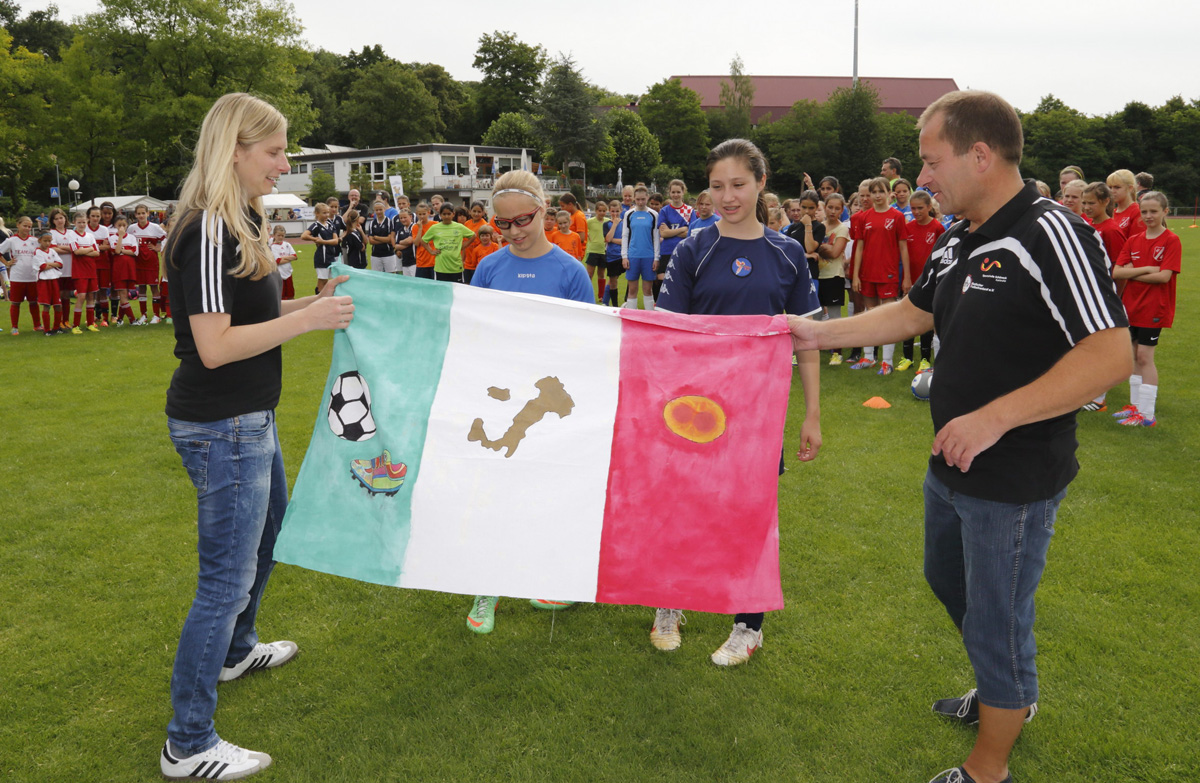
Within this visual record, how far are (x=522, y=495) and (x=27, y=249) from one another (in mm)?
15320

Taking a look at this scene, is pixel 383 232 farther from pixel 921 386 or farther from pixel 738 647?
pixel 738 647

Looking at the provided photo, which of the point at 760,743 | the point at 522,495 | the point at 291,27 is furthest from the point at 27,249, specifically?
the point at 291,27

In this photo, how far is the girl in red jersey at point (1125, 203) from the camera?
28.7ft

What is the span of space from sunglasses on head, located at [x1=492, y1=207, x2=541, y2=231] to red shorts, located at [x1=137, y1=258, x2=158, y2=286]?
15.0 metres

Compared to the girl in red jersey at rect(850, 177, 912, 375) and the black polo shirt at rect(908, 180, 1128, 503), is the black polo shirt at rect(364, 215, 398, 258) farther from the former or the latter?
the black polo shirt at rect(908, 180, 1128, 503)

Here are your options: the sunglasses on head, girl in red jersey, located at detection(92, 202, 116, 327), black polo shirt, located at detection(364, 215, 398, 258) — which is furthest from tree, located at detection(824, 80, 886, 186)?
the sunglasses on head

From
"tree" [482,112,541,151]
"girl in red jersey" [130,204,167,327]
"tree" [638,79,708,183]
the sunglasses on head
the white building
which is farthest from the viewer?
"tree" [638,79,708,183]

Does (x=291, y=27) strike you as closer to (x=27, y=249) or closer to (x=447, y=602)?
(x=27, y=249)

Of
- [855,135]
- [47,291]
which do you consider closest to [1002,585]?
[47,291]

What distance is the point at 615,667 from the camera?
3.94 metres

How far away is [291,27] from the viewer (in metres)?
53.1

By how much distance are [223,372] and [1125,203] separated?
9.65 metres

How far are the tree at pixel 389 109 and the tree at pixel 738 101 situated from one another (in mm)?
34394

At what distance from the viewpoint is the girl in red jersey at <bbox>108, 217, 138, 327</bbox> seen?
618 inches
